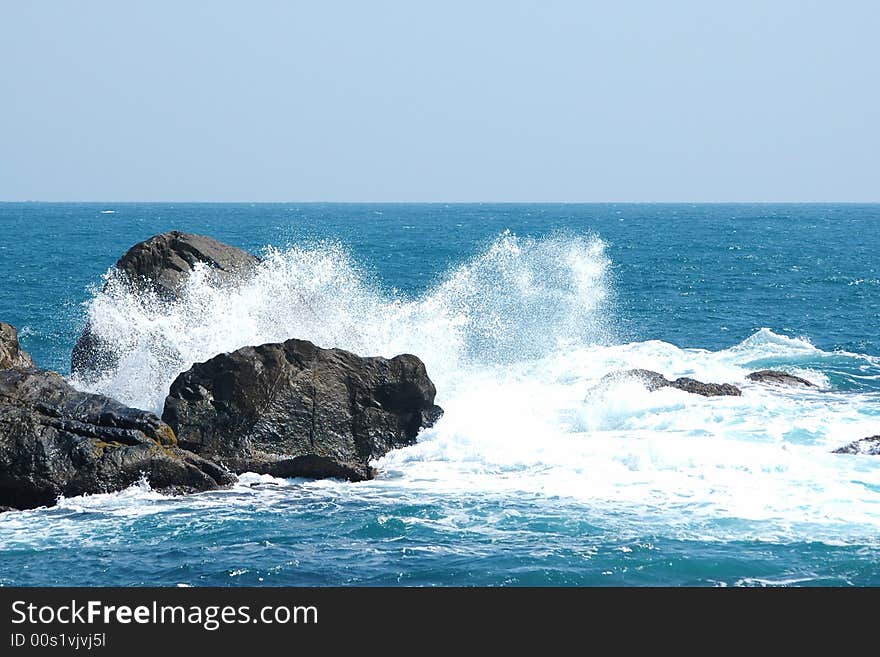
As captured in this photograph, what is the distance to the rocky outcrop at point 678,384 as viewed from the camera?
2725 centimetres

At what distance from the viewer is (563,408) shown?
85.9 feet

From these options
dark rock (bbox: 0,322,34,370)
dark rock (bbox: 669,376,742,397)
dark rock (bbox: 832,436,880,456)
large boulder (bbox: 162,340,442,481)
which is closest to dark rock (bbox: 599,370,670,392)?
dark rock (bbox: 669,376,742,397)

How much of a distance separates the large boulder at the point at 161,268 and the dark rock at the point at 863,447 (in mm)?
15166

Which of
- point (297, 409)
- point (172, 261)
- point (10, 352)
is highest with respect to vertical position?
point (172, 261)

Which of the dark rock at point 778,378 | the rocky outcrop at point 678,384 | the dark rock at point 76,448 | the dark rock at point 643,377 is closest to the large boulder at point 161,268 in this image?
the dark rock at point 76,448

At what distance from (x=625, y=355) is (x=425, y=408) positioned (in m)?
12.2

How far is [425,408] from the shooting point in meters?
23.5

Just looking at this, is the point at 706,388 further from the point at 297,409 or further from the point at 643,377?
the point at 297,409

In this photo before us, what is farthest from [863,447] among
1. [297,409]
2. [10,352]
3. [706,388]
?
[10,352]

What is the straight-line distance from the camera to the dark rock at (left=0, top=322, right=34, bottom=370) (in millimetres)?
22953

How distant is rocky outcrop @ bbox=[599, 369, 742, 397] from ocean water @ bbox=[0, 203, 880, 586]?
570 mm

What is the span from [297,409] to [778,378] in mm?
14519
